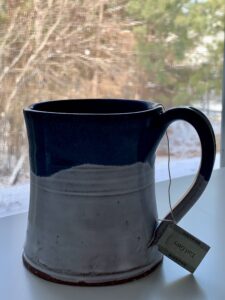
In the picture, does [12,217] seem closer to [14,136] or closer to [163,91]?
[14,136]

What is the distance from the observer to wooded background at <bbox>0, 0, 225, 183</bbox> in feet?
2.58

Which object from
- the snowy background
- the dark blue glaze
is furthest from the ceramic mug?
the snowy background

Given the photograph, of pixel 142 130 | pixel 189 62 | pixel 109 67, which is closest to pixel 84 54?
pixel 109 67

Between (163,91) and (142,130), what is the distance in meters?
0.64

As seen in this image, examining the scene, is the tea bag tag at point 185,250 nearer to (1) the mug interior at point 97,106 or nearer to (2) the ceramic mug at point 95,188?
(2) the ceramic mug at point 95,188

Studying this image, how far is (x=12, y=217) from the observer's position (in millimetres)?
677

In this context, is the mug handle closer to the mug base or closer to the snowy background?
the mug base

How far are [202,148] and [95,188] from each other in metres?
0.12

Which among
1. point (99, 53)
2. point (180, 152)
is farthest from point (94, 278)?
point (180, 152)

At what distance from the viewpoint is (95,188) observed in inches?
17.7

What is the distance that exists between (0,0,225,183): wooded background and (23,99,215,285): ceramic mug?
320 mm

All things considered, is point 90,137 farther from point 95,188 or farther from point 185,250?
point 185,250

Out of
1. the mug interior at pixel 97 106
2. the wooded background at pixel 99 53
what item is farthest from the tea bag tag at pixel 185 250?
the wooded background at pixel 99 53

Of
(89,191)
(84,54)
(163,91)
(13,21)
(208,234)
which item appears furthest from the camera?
(163,91)
